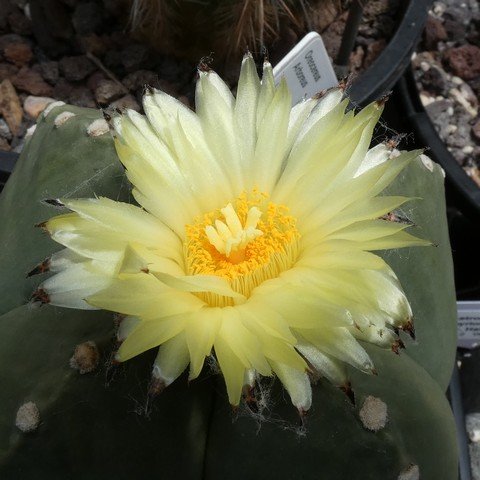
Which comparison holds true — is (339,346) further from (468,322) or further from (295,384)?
(468,322)

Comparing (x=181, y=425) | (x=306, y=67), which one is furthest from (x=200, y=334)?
(x=306, y=67)

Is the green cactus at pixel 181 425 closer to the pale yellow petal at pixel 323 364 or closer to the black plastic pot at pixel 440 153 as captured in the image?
the pale yellow petal at pixel 323 364

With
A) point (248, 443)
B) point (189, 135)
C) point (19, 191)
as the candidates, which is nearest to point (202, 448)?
point (248, 443)

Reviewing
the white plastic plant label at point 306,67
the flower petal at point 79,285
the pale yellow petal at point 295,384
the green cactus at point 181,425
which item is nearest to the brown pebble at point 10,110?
the white plastic plant label at point 306,67

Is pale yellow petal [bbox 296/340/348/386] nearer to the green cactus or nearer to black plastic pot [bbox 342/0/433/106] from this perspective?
the green cactus

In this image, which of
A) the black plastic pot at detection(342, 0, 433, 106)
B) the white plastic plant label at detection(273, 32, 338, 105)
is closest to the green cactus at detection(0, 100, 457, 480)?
the white plastic plant label at detection(273, 32, 338, 105)
